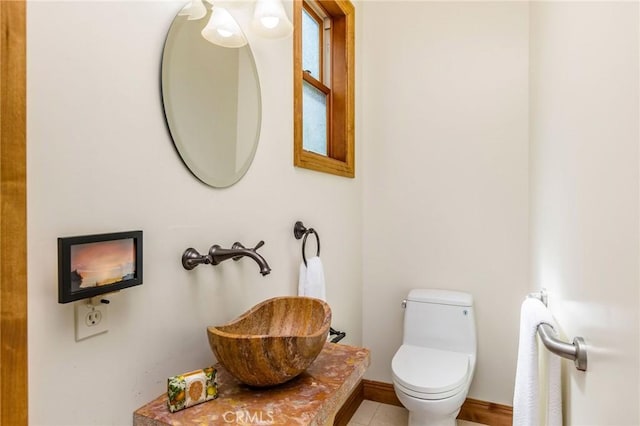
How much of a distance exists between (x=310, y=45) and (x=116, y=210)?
174 centimetres

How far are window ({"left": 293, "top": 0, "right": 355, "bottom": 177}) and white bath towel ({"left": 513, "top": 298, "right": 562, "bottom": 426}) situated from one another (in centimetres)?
125

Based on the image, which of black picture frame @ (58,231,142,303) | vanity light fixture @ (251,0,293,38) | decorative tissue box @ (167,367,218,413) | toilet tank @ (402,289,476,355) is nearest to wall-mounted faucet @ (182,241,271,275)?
black picture frame @ (58,231,142,303)

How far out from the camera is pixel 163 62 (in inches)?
40.3

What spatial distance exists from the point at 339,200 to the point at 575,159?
4.27 feet

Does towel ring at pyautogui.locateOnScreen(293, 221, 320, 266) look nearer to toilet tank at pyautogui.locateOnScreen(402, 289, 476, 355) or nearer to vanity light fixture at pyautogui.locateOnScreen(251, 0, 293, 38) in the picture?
vanity light fixture at pyautogui.locateOnScreen(251, 0, 293, 38)

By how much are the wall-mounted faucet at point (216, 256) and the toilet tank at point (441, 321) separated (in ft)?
4.71

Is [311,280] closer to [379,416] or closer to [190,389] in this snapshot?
[190,389]

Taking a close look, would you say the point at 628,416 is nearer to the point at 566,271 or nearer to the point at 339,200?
the point at 566,271

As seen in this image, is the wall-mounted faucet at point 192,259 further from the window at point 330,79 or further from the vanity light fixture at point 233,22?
the window at point 330,79

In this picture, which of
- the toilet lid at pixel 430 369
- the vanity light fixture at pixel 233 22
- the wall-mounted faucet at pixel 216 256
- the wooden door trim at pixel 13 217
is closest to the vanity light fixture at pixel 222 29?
the vanity light fixture at pixel 233 22

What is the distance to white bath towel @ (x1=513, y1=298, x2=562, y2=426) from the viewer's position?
3.75 feet

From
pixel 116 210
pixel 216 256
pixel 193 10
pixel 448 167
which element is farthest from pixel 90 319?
pixel 448 167

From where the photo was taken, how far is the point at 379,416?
7.65 ft

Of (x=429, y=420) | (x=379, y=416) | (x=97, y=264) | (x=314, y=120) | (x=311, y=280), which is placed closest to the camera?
(x=97, y=264)
